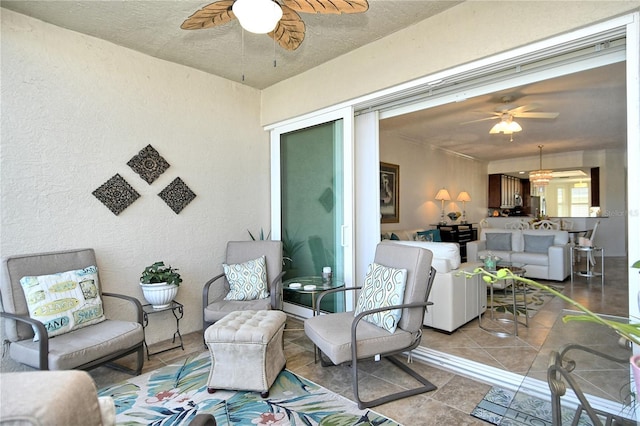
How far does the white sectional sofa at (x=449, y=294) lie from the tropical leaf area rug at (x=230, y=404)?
160cm

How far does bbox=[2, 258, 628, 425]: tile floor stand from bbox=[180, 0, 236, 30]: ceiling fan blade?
264cm

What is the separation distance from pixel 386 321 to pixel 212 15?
2.35 meters

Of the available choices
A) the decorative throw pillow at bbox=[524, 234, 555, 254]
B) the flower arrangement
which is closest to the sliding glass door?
the decorative throw pillow at bbox=[524, 234, 555, 254]

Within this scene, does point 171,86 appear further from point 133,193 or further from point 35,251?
point 35,251

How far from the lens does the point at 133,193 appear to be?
3250mm

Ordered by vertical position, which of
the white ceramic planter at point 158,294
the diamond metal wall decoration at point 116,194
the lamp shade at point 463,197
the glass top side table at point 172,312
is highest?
the lamp shade at point 463,197

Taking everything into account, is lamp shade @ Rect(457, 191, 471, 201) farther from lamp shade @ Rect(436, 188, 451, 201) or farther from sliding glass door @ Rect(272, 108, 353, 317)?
sliding glass door @ Rect(272, 108, 353, 317)

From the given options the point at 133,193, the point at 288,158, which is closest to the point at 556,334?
the point at 288,158

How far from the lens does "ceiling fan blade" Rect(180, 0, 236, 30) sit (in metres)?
1.97

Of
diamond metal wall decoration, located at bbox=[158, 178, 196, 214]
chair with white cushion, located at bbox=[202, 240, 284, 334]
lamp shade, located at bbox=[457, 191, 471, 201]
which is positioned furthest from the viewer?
lamp shade, located at bbox=[457, 191, 471, 201]

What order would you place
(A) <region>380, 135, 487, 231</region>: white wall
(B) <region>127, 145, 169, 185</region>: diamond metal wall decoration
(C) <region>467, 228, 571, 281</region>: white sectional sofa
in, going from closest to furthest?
1. (B) <region>127, 145, 169, 185</region>: diamond metal wall decoration
2. (C) <region>467, 228, 571, 281</region>: white sectional sofa
3. (A) <region>380, 135, 487, 231</region>: white wall

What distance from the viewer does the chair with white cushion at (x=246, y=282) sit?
3.16m

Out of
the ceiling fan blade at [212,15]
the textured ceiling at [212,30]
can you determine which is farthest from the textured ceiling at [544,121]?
the ceiling fan blade at [212,15]

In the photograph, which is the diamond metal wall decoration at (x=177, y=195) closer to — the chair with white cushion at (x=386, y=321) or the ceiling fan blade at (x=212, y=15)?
the ceiling fan blade at (x=212, y=15)
